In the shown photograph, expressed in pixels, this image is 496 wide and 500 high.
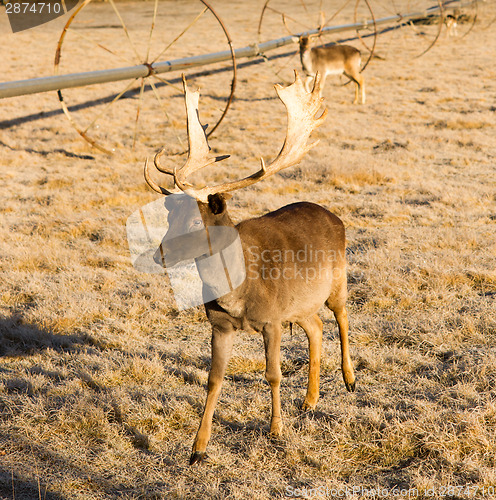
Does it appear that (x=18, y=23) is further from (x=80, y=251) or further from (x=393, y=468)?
(x=393, y=468)

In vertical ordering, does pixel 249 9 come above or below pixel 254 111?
above

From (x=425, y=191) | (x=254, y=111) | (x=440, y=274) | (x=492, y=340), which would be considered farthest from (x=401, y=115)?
(x=492, y=340)

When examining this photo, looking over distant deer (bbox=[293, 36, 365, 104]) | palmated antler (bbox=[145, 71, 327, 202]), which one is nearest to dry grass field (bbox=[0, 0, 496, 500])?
palmated antler (bbox=[145, 71, 327, 202])

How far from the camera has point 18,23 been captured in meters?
35.6

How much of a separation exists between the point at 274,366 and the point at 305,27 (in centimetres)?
3383

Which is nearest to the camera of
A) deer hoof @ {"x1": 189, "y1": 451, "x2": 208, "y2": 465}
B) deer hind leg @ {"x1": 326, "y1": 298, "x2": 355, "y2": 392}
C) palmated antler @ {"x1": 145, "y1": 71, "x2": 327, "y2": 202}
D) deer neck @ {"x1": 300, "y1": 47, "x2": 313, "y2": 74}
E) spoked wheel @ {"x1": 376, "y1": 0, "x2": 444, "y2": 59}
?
deer hoof @ {"x1": 189, "y1": 451, "x2": 208, "y2": 465}

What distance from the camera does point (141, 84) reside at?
1866 centimetres

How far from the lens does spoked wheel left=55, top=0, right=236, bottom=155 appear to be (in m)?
14.5

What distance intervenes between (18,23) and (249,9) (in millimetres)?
18282

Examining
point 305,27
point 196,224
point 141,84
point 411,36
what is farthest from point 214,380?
point 305,27

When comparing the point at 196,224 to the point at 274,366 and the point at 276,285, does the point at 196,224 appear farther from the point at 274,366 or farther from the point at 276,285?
the point at 274,366

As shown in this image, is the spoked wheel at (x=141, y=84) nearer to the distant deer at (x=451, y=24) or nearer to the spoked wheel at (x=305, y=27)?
the spoked wheel at (x=305, y=27)

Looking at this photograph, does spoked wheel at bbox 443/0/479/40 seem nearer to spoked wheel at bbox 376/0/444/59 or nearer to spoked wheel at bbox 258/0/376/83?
spoked wheel at bbox 376/0/444/59

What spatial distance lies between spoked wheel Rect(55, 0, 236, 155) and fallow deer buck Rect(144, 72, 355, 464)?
5.99 meters
